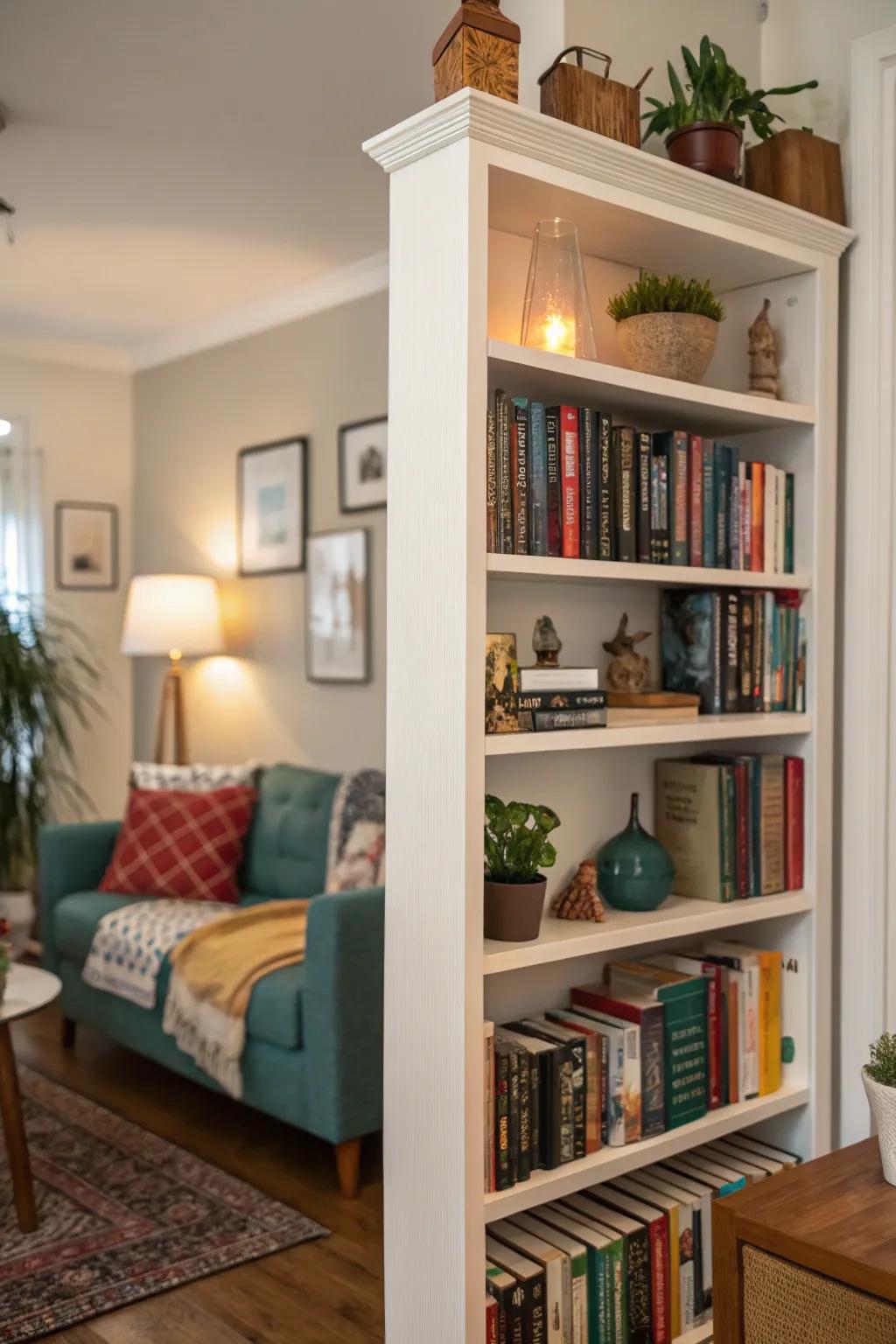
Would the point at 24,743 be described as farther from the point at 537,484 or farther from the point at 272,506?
the point at 537,484

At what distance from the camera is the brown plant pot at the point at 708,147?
2.11m

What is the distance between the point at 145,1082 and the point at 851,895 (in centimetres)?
243

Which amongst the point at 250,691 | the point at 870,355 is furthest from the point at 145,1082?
the point at 870,355

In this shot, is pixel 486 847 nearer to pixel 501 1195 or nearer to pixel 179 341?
pixel 501 1195

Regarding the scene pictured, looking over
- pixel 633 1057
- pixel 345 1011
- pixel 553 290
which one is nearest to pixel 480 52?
pixel 553 290

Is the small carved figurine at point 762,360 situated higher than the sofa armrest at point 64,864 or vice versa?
the small carved figurine at point 762,360

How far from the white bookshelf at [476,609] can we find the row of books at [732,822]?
6 centimetres

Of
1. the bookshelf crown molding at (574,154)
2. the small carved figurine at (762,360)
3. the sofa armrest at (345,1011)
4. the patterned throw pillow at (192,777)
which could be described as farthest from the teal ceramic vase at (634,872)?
the patterned throw pillow at (192,777)

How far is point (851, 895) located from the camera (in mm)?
2383

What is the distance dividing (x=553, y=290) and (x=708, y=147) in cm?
41

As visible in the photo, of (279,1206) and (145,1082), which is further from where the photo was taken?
(145,1082)

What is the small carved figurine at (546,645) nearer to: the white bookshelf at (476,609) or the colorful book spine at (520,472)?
the white bookshelf at (476,609)

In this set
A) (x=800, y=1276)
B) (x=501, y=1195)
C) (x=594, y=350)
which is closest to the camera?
(x=800, y=1276)

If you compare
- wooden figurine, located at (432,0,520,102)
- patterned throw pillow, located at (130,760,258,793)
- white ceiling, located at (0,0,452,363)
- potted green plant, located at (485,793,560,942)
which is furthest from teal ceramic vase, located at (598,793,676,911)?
patterned throw pillow, located at (130,760,258,793)
